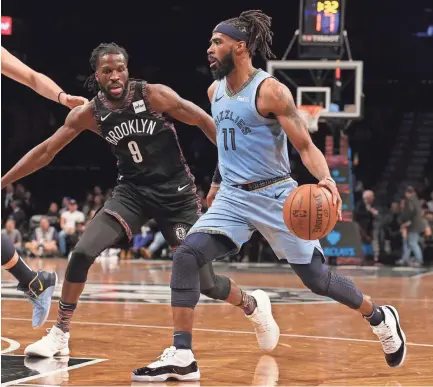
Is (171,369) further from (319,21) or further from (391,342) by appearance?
(319,21)

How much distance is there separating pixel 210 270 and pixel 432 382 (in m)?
1.54

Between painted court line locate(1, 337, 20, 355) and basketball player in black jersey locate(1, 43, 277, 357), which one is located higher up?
basketball player in black jersey locate(1, 43, 277, 357)

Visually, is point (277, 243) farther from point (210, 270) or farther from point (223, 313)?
point (223, 313)

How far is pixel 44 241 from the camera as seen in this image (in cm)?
1812

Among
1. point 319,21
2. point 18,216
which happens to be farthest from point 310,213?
point 18,216

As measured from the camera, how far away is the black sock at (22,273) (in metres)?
5.59

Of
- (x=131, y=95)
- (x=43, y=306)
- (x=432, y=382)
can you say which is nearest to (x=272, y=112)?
(x=131, y=95)

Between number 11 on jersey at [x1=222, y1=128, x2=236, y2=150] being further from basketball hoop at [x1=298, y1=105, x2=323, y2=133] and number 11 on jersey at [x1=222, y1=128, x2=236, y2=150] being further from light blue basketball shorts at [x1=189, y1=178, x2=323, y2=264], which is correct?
basketball hoop at [x1=298, y1=105, x2=323, y2=133]

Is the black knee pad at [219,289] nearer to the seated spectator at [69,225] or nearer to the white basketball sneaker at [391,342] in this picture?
the white basketball sneaker at [391,342]

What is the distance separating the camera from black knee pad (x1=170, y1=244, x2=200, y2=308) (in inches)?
182

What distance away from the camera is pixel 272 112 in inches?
187

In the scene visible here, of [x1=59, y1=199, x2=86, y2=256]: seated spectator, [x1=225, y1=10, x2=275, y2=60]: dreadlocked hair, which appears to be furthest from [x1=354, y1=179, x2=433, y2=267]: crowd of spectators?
[x1=225, y1=10, x2=275, y2=60]: dreadlocked hair

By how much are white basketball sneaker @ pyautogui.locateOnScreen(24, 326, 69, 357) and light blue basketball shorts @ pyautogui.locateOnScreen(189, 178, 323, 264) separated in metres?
1.11

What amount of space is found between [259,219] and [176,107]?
980mm
